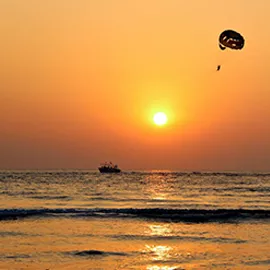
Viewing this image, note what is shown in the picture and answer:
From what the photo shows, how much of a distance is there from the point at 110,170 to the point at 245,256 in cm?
16286

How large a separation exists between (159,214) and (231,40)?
1652 cm

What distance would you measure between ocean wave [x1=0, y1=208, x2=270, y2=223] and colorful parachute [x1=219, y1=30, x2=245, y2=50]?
12197 mm

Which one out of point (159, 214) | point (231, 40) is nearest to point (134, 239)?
point (231, 40)

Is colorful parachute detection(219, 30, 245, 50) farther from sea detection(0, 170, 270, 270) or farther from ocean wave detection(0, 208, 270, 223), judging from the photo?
ocean wave detection(0, 208, 270, 223)

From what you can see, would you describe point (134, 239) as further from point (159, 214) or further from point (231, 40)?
point (159, 214)

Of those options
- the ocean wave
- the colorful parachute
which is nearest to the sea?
the ocean wave

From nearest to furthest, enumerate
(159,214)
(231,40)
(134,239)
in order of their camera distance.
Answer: (134,239)
(231,40)
(159,214)

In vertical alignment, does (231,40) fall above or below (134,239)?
above

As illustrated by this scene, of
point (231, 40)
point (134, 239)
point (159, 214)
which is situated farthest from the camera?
point (159, 214)

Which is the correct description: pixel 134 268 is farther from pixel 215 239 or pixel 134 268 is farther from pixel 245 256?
pixel 215 239

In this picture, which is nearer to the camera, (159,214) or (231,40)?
(231,40)

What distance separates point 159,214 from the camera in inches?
1657

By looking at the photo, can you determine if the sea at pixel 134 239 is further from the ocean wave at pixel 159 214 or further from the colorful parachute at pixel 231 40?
the colorful parachute at pixel 231 40

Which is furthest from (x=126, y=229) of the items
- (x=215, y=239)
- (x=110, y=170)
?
(x=110, y=170)
